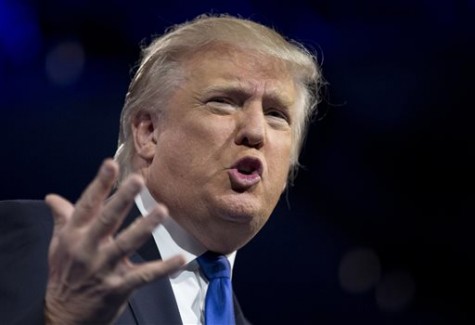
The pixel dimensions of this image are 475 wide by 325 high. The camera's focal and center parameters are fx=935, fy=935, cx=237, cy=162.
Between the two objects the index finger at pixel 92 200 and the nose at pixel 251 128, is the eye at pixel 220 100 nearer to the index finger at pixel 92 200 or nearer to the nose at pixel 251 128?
the nose at pixel 251 128

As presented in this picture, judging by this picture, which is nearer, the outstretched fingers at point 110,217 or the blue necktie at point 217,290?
the outstretched fingers at point 110,217

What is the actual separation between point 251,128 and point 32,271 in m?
0.51

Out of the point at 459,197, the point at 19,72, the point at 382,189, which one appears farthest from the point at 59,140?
the point at 459,197

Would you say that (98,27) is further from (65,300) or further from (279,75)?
(65,300)

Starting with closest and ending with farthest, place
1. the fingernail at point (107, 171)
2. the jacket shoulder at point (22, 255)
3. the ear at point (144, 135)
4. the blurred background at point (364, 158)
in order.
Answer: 1. the fingernail at point (107, 171)
2. the jacket shoulder at point (22, 255)
3. the ear at point (144, 135)
4. the blurred background at point (364, 158)

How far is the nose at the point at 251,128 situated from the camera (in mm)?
1786

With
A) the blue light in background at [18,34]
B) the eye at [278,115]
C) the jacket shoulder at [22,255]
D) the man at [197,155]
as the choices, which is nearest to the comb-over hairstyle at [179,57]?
the man at [197,155]

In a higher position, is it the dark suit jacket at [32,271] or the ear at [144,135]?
the ear at [144,135]

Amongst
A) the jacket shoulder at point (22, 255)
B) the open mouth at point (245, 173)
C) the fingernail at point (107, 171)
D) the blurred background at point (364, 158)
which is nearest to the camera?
the fingernail at point (107, 171)

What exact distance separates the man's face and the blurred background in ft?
2.85

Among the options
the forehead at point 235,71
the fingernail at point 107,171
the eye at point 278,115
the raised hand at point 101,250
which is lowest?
the raised hand at point 101,250

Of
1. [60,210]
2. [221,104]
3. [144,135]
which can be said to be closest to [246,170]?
[221,104]

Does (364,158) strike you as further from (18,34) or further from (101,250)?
(101,250)

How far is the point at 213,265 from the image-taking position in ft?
6.00
